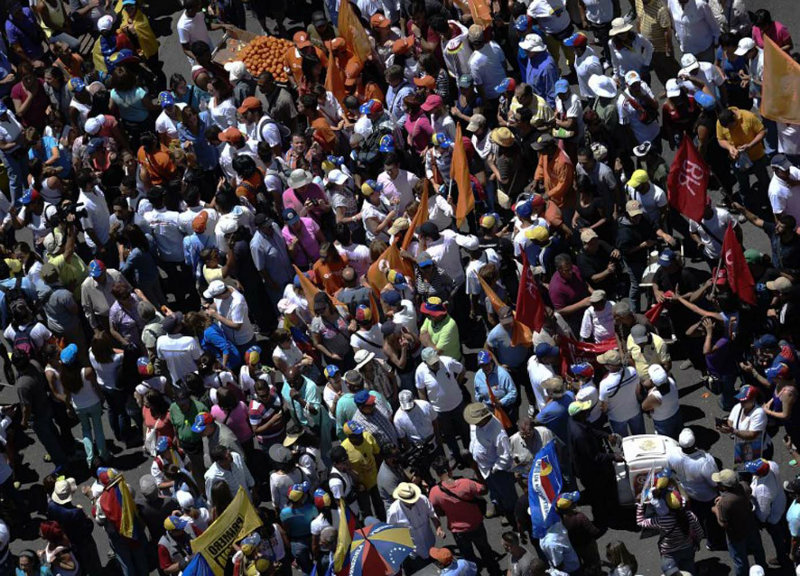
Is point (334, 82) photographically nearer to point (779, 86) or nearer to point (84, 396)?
point (84, 396)

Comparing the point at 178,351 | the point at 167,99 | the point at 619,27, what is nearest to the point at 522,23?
the point at 619,27

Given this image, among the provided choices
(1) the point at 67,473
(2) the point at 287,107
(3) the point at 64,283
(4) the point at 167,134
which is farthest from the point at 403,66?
(1) the point at 67,473

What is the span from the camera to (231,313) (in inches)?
816

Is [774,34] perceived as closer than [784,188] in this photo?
No

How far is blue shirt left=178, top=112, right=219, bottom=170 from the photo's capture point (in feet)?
76.0

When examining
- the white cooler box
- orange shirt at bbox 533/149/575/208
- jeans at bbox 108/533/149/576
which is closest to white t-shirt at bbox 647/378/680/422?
the white cooler box

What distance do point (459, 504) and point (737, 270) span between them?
4.07m

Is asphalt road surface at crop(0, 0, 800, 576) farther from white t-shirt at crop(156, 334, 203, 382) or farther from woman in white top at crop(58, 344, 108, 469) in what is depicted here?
white t-shirt at crop(156, 334, 203, 382)

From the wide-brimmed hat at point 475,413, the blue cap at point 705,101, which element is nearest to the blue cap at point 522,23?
the blue cap at point 705,101

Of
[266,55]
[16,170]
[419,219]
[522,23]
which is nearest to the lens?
[419,219]

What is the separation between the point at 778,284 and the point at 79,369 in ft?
27.2

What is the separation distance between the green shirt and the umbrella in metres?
2.71

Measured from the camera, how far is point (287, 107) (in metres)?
23.5

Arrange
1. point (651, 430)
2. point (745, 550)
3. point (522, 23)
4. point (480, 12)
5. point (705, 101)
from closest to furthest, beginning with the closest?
point (745, 550) < point (651, 430) < point (705, 101) < point (522, 23) < point (480, 12)
